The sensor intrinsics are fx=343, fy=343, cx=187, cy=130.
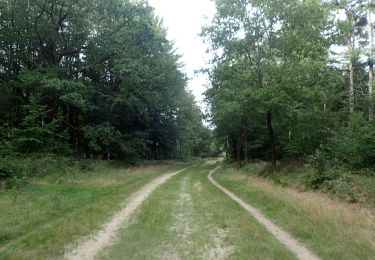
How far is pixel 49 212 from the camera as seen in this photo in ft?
35.6

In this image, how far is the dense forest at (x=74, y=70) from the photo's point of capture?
1051 inches

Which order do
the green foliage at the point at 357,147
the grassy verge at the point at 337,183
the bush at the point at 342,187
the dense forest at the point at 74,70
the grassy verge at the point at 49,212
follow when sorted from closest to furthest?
1. the grassy verge at the point at 49,212
2. the grassy verge at the point at 337,183
3. the bush at the point at 342,187
4. the green foliage at the point at 357,147
5. the dense forest at the point at 74,70

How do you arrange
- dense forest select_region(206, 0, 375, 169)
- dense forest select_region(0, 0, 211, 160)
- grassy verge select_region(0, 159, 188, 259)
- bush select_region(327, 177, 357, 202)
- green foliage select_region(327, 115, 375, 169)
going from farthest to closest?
dense forest select_region(0, 0, 211, 160)
dense forest select_region(206, 0, 375, 169)
green foliage select_region(327, 115, 375, 169)
bush select_region(327, 177, 357, 202)
grassy verge select_region(0, 159, 188, 259)

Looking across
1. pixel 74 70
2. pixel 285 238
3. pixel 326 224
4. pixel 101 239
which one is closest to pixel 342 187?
pixel 326 224

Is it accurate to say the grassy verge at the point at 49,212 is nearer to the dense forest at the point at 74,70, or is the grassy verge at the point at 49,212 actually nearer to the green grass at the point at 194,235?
the green grass at the point at 194,235

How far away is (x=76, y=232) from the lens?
8.56m

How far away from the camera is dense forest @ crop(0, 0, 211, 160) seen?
26.7m

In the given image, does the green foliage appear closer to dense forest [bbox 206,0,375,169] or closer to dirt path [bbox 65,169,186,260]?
dense forest [bbox 206,0,375,169]

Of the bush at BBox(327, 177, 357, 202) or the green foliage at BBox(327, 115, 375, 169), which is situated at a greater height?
the green foliage at BBox(327, 115, 375, 169)

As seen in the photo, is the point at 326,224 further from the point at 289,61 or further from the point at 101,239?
the point at 289,61

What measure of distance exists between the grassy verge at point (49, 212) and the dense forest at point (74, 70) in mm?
8019

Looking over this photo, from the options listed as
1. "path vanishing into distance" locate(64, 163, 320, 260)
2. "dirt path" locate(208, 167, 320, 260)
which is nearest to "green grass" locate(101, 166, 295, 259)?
"path vanishing into distance" locate(64, 163, 320, 260)

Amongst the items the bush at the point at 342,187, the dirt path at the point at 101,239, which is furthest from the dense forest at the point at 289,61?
the dirt path at the point at 101,239

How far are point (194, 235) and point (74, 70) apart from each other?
2675 centimetres
